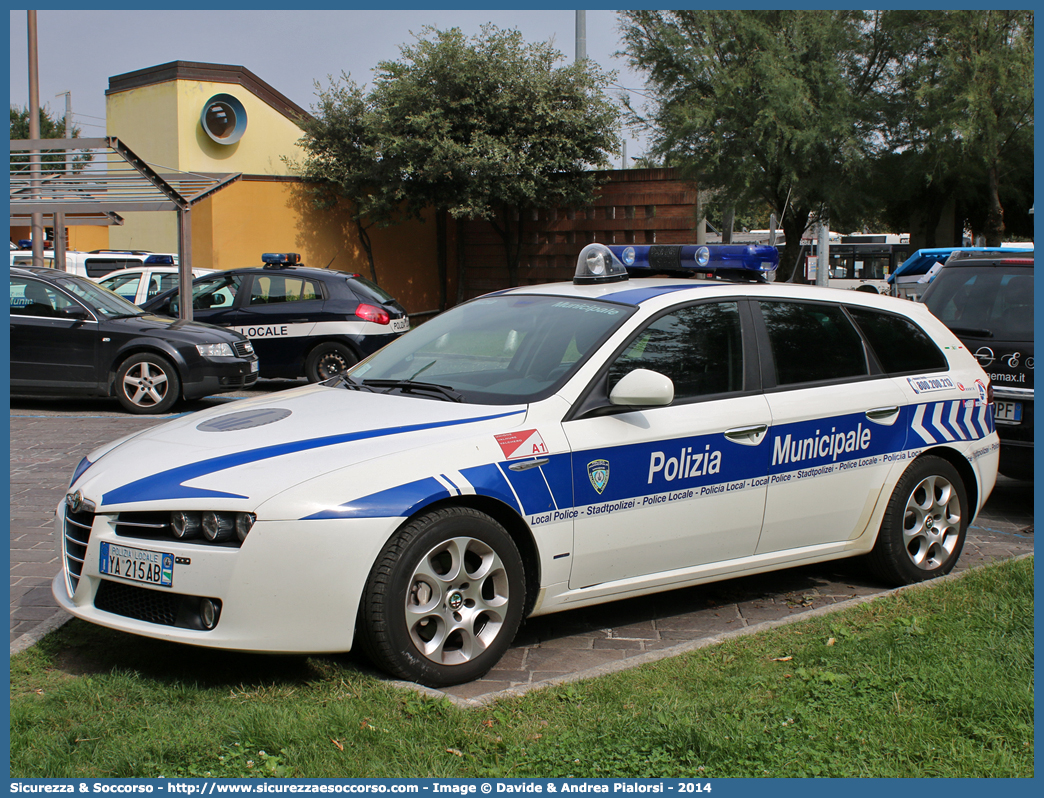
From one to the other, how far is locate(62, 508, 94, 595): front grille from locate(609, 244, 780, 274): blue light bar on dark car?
310cm

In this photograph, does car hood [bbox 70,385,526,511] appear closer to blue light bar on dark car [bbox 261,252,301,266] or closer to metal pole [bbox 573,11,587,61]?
blue light bar on dark car [bbox 261,252,301,266]

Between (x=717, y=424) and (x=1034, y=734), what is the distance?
175 centimetres

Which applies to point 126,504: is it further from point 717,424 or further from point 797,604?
point 797,604

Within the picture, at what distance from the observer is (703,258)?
5.36 meters

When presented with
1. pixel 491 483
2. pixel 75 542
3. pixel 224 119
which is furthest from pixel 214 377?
pixel 224 119

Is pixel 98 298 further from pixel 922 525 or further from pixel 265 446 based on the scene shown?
pixel 922 525

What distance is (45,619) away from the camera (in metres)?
4.49

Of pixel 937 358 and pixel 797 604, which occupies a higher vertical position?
pixel 937 358

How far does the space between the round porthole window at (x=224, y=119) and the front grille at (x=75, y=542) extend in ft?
69.5

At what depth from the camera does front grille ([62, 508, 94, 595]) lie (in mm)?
3846

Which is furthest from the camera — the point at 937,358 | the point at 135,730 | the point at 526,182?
the point at 526,182

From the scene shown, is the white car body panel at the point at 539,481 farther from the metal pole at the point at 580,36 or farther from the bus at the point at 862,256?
the bus at the point at 862,256

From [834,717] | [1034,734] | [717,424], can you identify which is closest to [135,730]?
[834,717]

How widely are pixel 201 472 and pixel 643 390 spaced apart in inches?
70.2
